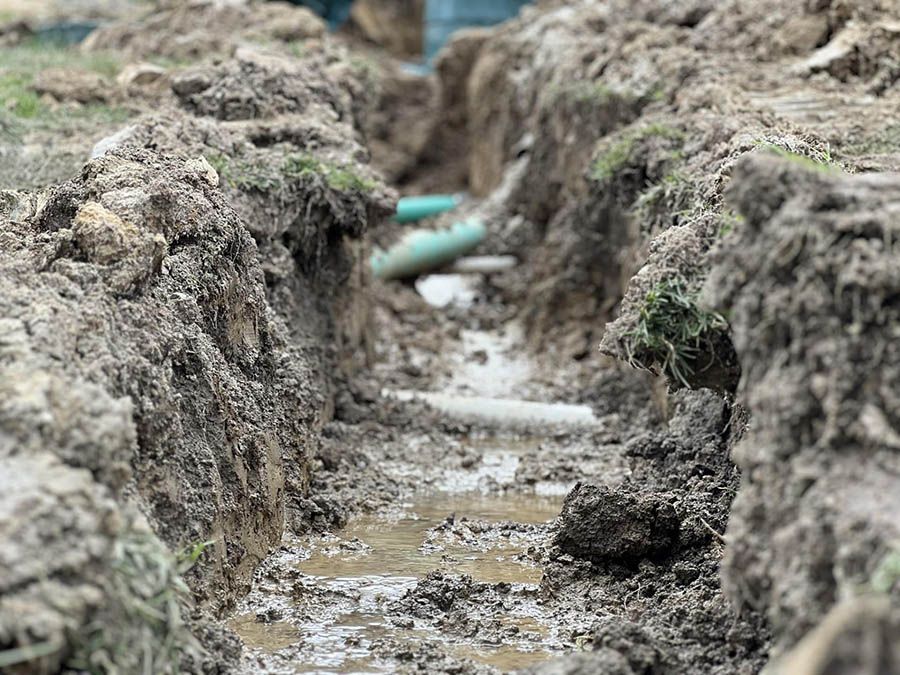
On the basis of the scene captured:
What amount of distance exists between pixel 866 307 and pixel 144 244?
2.40 m

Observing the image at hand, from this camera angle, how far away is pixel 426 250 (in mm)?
12172

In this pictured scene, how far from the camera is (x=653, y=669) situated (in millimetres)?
4043

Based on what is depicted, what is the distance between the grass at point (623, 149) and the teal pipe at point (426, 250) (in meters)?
3.34

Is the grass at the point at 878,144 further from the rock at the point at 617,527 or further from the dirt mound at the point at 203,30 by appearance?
the dirt mound at the point at 203,30

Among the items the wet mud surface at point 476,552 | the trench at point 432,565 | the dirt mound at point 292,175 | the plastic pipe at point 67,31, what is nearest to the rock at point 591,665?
the wet mud surface at point 476,552

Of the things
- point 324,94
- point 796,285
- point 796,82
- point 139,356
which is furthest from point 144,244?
point 796,82

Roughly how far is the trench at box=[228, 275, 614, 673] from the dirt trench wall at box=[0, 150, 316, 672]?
232 mm

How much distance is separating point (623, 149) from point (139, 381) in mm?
4579

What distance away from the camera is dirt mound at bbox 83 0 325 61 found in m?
10.0

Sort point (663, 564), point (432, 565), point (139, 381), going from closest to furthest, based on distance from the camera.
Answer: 1. point (139, 381)
2. point (663, 564)
3. point (432, 565)

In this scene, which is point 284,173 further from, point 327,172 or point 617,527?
point 617,527

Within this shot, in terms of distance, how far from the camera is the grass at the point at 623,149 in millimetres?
8023

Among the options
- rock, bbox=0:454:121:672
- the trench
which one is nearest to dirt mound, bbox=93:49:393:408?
the trench

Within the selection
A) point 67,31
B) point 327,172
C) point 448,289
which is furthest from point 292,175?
point 67,31
